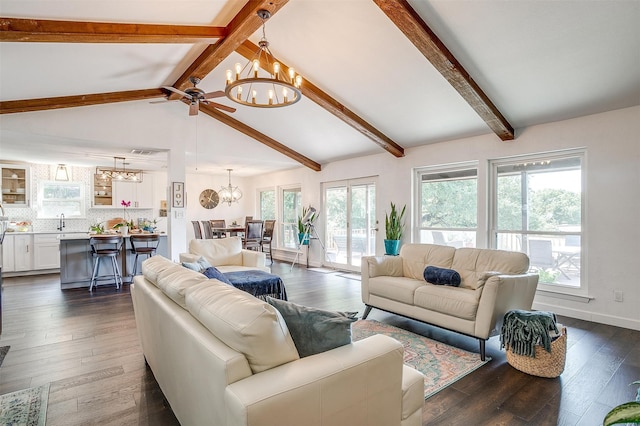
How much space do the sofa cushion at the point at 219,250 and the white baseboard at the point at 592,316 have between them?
422 cm

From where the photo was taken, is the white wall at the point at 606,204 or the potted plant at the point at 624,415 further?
the white wall at the point at 606,204

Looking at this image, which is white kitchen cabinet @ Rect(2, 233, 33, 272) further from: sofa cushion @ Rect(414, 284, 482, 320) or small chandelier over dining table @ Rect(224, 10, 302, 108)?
sofa cushion @ Rect(414, 284, 482, 320)

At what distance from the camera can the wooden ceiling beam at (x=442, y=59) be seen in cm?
299

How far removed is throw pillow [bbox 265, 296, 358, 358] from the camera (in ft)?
4.78

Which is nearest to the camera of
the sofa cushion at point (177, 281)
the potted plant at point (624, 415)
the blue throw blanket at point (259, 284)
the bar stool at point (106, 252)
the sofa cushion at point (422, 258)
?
the potted plant at point (624, 415)

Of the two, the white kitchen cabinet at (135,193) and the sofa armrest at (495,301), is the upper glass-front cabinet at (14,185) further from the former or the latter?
the sofa armrest at (495,301)

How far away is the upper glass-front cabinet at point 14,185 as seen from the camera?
6988 millimetres

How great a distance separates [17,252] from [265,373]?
7.97m

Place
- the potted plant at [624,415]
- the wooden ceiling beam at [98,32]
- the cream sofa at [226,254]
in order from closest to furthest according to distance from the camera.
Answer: the potted plant at [624,415]
the wooden ceiling beam at [98,32]
the cream sofa at [226,254]

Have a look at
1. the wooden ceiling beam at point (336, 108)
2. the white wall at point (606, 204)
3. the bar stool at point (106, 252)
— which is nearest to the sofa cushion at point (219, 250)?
the bar stool at point (106, 252)

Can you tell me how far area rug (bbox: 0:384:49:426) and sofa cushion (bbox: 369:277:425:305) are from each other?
2.98 m

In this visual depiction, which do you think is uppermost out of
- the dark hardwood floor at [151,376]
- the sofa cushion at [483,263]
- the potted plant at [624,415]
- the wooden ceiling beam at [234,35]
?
the wooden ceiling beam at [234,35]

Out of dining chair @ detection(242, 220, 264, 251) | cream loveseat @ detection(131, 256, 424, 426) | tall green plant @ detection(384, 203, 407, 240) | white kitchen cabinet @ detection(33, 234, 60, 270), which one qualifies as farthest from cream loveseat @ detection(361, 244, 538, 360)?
white kitchen cabinet @ detection(33, 234, 60, 270)

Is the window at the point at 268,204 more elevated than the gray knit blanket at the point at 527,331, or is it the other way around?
the window at the point at 268,204
